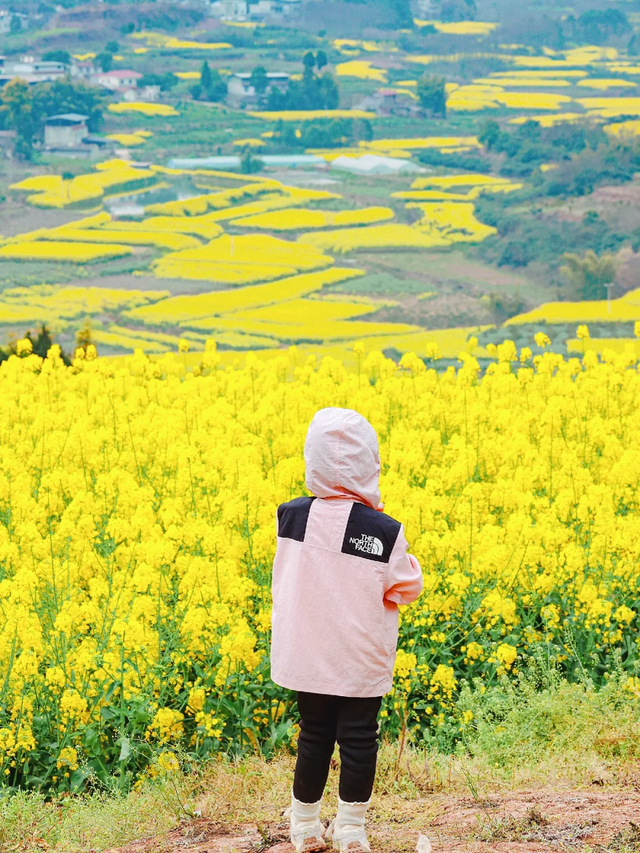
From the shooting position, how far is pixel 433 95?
35.4 metres

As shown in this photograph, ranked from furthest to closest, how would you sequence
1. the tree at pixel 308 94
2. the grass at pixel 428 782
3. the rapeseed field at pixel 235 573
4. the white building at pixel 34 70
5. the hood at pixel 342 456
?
the tree at pixel 308 94 < the white building at pixel 34 70 < the rapeseed field at pixel 235 573 < the grass at pixel 428 782 < the hood at pixel 342 456

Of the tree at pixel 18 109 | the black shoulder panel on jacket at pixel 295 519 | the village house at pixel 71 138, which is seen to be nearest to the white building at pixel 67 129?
the village house at pixel 71 138

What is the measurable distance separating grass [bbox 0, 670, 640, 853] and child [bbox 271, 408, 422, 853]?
0.29 metres

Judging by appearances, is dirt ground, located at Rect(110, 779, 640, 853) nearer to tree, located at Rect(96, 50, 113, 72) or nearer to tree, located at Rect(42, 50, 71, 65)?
tree, located at Rect(42, 50, 71, 65)

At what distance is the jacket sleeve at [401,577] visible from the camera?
10.1 ft

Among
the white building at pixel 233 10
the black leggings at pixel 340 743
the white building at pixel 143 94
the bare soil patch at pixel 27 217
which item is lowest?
the black leggings at pixel 340 743

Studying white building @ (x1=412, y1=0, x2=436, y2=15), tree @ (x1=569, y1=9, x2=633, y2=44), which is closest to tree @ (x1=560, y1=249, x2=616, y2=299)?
tree @ (x1=569, y1=9, x2=633, y2=44)

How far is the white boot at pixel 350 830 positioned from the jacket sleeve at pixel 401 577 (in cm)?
58

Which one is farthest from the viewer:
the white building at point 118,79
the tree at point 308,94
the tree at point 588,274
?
the tree at point 308,94

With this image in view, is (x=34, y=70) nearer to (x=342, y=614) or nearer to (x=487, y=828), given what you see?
(x=342, y=614)

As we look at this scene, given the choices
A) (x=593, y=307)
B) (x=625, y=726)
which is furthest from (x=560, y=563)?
(x=593, y=307)

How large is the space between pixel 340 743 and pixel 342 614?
0.38 m

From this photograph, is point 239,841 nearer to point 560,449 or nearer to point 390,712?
point 390,712

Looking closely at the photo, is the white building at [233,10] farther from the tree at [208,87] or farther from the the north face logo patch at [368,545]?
the the north face logo patch at [368,545]
